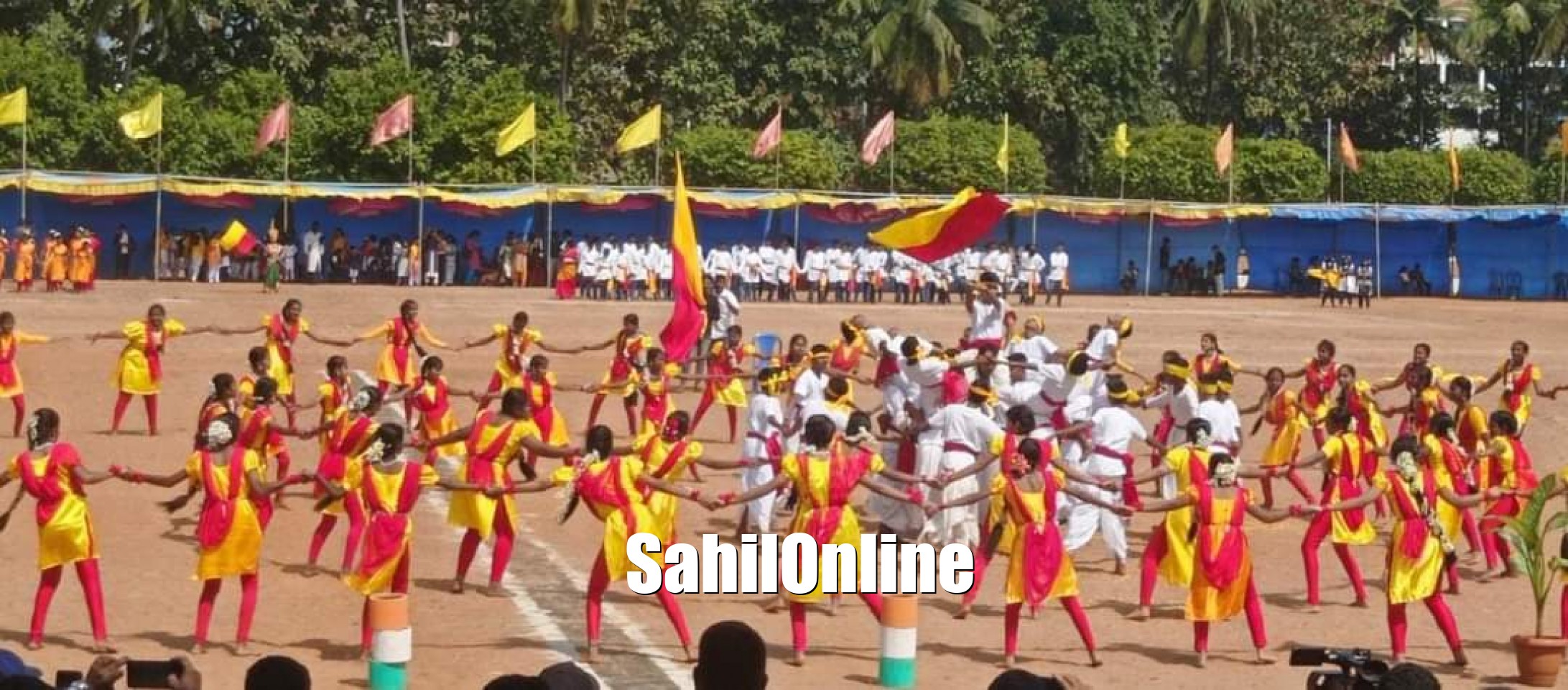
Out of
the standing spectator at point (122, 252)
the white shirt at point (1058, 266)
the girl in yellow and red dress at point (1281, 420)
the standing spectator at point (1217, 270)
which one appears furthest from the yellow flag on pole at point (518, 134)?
the girl in yellow and red dress at point (1281, 420)

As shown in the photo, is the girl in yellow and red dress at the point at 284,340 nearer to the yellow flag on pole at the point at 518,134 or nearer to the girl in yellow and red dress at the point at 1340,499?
the girl in yellow and red dress at the point at 1340,499

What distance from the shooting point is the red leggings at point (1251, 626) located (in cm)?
1537

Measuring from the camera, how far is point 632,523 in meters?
15.0

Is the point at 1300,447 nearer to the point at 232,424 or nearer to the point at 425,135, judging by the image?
the point at 232,424

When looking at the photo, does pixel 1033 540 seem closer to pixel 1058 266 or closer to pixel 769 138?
pixel 1058 266

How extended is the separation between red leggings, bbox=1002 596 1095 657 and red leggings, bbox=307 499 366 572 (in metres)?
4.10

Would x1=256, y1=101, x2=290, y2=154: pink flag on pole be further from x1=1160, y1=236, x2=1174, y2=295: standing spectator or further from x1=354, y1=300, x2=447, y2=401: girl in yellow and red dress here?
x1=354, y1=300, x2=447, y2=401: girl in yellow and red dress

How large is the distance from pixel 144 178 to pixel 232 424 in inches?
→ 1525

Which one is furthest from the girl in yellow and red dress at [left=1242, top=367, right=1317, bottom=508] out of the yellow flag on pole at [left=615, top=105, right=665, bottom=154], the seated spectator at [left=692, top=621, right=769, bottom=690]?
the yellow flag on pole at [left=615, top=105, right=665, bottom=154]

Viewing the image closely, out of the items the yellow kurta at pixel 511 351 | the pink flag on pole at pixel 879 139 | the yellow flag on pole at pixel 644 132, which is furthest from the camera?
the pink flag on pole at pixel 879 139

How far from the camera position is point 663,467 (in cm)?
1614

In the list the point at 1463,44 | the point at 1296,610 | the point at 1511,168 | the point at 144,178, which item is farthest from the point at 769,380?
the point at 1463,44

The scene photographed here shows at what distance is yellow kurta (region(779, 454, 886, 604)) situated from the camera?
1507cm

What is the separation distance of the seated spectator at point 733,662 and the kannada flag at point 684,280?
1243cm
